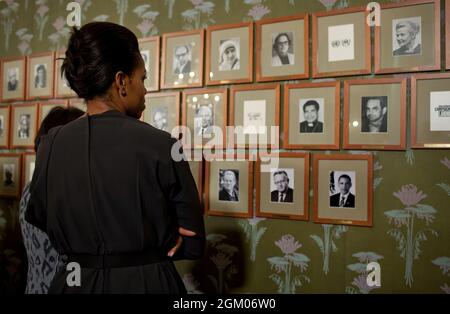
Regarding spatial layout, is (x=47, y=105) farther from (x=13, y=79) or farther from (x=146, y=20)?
(x=146, y=20)

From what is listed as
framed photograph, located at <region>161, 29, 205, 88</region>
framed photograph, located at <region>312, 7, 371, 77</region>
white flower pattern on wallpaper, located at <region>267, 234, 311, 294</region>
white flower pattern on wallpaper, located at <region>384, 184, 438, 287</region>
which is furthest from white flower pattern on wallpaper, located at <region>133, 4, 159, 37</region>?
white flower pattern on wallpaper, located at <region>384, 184, 438, 287</region>

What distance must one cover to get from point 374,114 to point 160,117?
3.76 feet

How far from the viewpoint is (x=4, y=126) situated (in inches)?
105

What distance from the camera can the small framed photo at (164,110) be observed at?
6.85ft

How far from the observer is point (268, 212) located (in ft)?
6.07

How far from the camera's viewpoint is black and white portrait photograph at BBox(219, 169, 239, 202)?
193 centimetres

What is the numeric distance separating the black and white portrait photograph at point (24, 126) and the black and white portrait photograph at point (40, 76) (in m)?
0.23

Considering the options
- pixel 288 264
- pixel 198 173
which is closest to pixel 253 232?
pixel 288 264

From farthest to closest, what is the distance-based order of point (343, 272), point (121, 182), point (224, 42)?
point (224, 42)
point (343, 272)
point (121, 182)

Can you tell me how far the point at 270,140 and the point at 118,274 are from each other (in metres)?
1.08

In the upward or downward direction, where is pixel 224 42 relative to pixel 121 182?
upward
